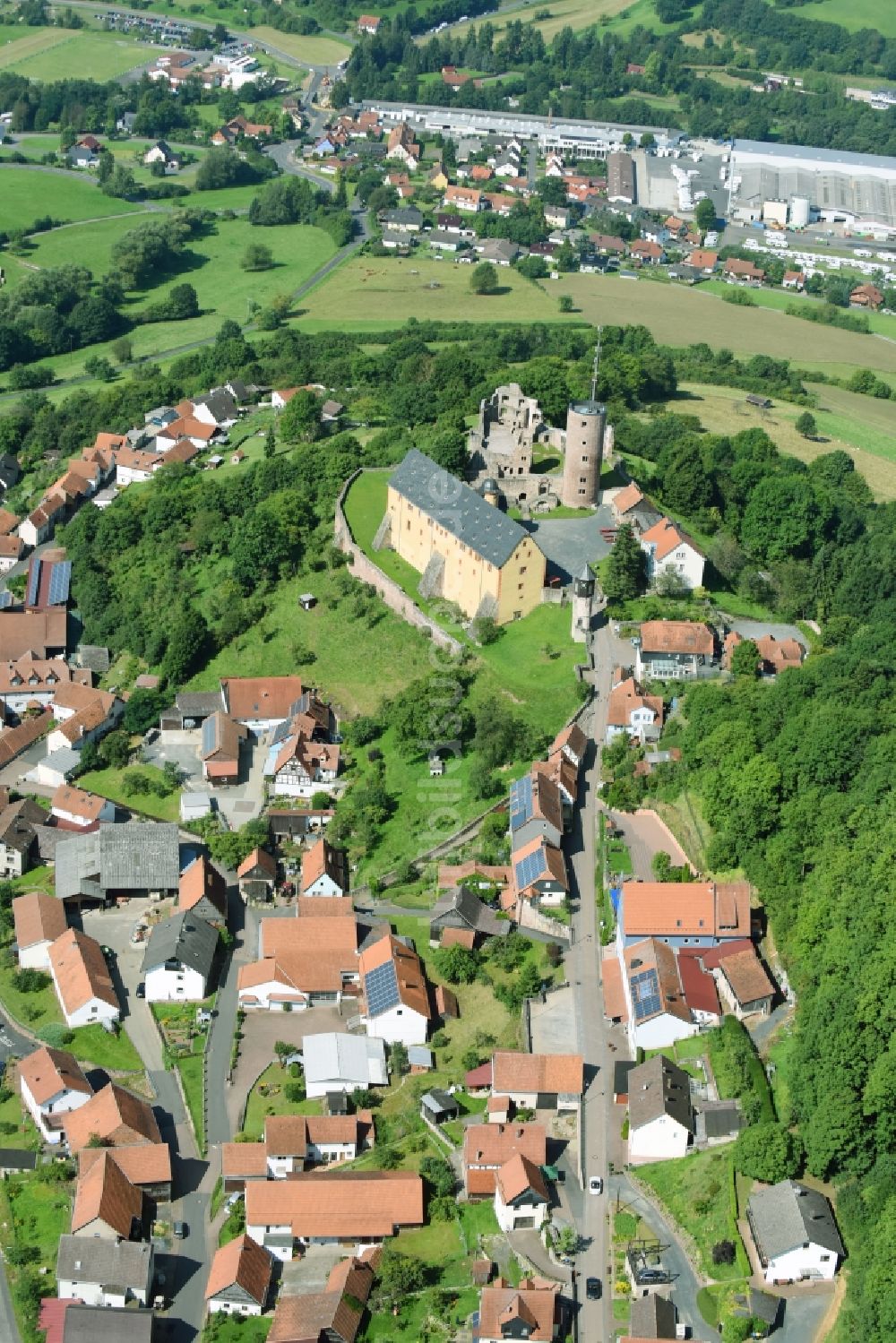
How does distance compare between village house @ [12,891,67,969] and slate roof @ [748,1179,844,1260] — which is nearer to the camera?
slate roof @ [748,1179,844,1260]

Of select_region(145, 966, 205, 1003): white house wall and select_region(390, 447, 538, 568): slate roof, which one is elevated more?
select_region(390, 447, 538, 568): slate roof

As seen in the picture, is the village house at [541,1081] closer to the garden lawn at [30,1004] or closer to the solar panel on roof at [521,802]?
the solar panel on roof at [521,802]

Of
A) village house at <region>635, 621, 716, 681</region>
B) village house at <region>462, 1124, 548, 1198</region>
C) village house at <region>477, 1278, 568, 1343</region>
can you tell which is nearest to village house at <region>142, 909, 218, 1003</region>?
village house at <region>462, 1124, 548, 1198</region>

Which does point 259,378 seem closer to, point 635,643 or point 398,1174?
point 635,643

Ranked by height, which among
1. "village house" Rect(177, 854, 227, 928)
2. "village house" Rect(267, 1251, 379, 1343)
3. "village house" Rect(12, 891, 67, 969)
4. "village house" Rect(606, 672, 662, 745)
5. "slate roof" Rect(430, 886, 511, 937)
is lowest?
"village house" Rect(12, 891, 67, 969)

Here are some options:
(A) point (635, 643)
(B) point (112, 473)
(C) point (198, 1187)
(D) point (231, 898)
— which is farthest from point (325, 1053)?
(B) point (112, 473)

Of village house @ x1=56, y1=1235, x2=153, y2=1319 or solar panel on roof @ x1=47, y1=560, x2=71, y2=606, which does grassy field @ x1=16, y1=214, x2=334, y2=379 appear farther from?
village house @ x1=56, y1=1235, x2=153, y2=1319

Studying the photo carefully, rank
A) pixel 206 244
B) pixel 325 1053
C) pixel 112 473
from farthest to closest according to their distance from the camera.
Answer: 1. pixel 206 244
2. pixel 112 473
3. pixel 325 1053
